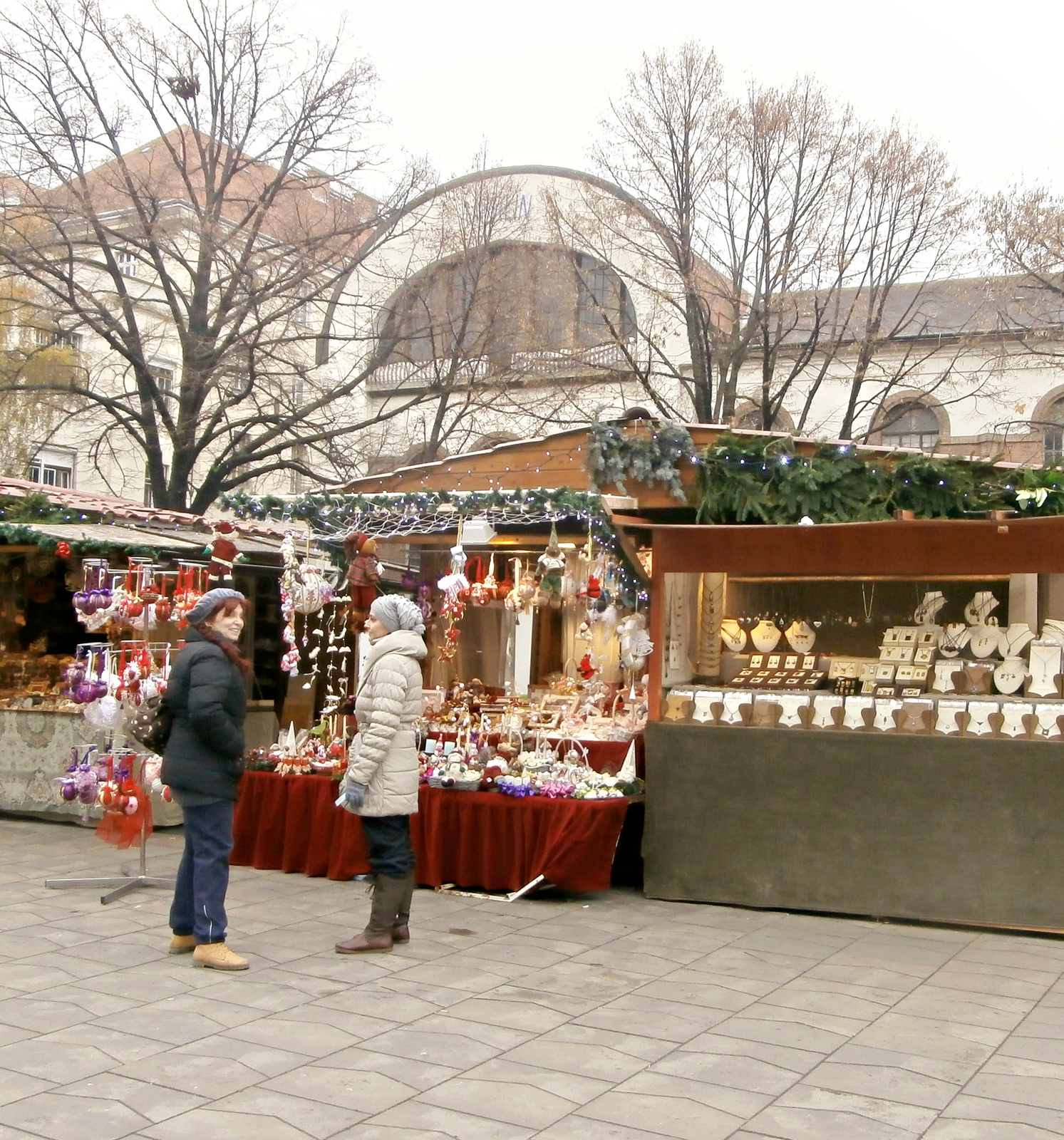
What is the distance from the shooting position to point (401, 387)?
21.4m

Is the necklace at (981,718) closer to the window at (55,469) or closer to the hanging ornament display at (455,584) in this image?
the hanging ornament display at (455,584)

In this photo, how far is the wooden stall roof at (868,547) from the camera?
638 centimetres

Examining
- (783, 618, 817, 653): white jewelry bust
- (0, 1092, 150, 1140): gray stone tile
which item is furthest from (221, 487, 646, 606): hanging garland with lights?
(0, 1092, 150, 1140): gray stone tile

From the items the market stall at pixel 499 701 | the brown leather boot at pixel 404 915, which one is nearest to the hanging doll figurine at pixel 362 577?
the market stall at pixel 499 701

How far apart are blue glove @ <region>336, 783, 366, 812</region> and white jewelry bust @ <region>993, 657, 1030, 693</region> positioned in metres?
3.79

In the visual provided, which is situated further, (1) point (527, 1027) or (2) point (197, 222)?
(2) point (197, 222)

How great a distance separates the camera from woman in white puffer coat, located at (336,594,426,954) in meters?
5.61

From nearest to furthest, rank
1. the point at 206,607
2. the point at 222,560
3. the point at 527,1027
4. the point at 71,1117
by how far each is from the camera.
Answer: the point at 71,1117 < the point at 527,1027 < the point at 206,607 < the point at 222,560

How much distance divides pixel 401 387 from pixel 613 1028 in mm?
17754

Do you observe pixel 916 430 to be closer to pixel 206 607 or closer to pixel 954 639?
pixel 954 639

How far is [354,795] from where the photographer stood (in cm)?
556

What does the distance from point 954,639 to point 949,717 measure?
0.80m

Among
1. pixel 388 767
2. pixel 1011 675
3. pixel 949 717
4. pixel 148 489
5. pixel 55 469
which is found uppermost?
pixel 55 469

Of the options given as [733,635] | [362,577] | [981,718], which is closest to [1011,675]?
[981,718]
